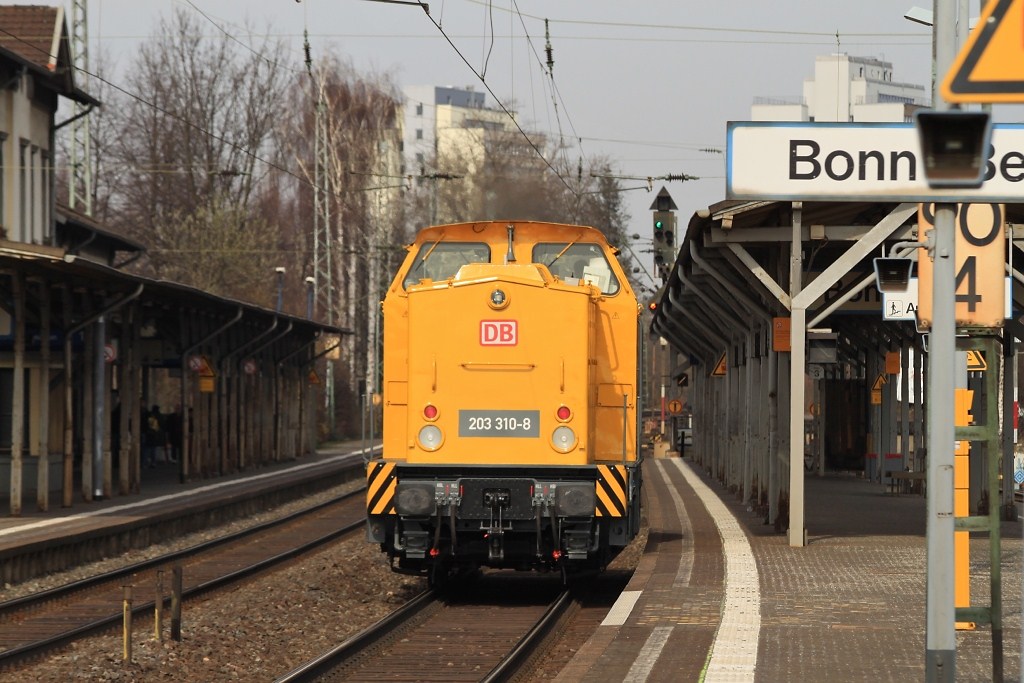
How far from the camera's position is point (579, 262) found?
1370cm

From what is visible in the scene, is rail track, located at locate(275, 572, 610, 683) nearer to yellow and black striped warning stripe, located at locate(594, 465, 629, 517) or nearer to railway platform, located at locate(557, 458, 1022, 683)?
railway platform, located at locate(557, 458, 1022, 683)

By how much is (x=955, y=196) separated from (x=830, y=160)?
0.50 meters


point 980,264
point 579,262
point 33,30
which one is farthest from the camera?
point 33,30

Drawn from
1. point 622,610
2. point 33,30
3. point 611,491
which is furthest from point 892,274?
point 33,30

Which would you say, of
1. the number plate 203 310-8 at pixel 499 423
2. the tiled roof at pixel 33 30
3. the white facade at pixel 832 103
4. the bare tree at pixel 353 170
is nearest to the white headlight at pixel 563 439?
the number plate 203 310-8 at pixel 499 423

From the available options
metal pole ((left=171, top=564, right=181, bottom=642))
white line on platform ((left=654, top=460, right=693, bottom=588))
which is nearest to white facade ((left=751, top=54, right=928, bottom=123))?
white line on platform ((left=654, top=460, right=693, bottom=588))

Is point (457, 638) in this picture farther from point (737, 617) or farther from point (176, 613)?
point (737, 617)

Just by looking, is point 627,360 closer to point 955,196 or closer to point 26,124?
point 955,196

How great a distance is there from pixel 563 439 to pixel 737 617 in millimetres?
2655

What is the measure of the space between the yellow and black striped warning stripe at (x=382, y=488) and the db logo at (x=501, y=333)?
1431 millimetres

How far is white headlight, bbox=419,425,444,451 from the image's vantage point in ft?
42.3

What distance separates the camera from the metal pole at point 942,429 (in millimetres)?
5586

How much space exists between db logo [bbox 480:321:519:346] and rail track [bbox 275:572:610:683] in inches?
97.3

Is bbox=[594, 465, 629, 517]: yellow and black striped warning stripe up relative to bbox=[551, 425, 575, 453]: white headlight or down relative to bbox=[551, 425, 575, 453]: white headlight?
down
